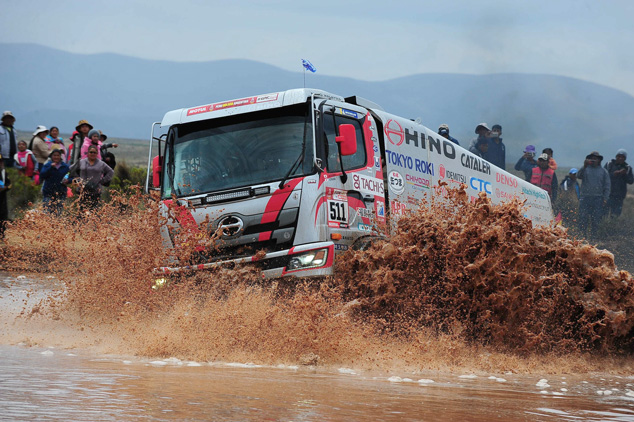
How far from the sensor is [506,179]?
13.9 m

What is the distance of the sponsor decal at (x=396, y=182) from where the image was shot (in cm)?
1036

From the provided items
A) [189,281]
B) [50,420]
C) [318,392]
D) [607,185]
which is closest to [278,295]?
[189,281]

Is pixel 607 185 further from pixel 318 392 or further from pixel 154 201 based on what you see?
pixel 318 392

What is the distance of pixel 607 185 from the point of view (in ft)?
66.9

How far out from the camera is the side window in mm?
9219

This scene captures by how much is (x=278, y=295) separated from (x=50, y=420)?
4594 mm

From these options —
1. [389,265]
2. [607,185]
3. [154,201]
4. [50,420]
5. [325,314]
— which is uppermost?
[607,185]

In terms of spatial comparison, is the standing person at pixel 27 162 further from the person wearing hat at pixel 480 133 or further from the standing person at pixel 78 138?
the person wearing hat at pixel 480 133

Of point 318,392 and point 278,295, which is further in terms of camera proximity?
point 278,295

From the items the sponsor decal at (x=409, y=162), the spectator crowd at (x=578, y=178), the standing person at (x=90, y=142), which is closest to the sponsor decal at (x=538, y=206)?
the spectator crowd at (x=578, y=178)

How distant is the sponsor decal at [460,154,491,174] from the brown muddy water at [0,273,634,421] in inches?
205

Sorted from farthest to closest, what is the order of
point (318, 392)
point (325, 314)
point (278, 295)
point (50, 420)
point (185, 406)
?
1. point (278, 295)
2. point (325, 314)
3. point (318, 392)
4. point (185, 406)
5. point (50, 420)

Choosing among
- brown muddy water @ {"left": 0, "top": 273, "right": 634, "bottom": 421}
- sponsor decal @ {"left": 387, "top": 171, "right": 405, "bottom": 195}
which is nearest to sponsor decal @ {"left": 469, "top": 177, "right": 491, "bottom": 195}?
sponsor decal @ {"left": 387, "top": 171, "right": 405, "bottom": 195}

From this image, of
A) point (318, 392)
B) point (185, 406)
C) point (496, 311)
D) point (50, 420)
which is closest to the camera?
point (50, 420)
